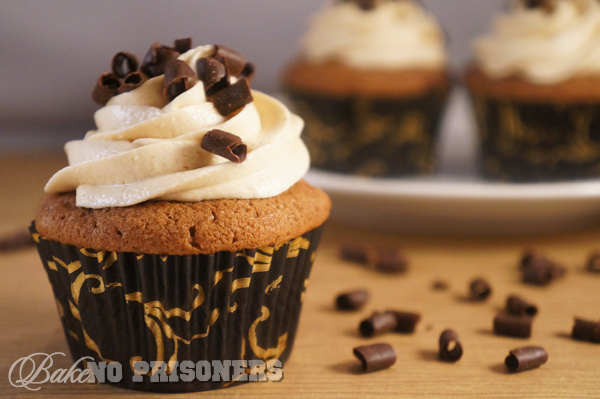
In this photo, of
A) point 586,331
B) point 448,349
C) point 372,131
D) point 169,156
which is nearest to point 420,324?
point 448,349

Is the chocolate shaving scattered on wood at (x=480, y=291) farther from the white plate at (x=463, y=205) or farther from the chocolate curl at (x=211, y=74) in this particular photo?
the chocolate curl at (x=211, y=74)

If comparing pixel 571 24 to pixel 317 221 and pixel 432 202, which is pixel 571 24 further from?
pixel 317 221

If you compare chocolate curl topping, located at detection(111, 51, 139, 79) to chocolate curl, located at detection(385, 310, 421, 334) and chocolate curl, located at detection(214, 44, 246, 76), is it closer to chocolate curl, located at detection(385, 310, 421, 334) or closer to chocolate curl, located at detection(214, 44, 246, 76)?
chocolate curl, located at detection(214, 44, 246, 76)

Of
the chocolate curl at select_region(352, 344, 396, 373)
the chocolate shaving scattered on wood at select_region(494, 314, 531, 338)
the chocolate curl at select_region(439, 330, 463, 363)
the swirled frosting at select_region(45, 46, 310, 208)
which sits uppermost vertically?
the swirled frosting at select_region(45, 46, 310, 208)

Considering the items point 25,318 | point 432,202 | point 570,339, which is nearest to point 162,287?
point 25,318

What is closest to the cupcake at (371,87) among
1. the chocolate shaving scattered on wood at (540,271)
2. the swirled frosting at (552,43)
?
the swirled frosting at (552,43)

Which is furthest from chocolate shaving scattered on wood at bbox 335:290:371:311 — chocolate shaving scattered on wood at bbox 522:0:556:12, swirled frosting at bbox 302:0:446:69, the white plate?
chocolate shaving scattered on wood at bbox 522:0:556:12

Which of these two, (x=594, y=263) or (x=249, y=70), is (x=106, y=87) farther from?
(x=594, y=263)
